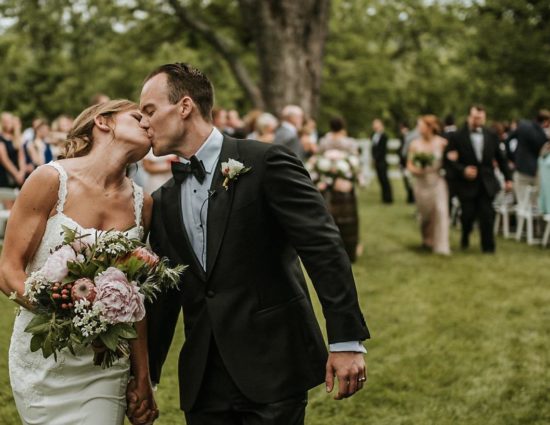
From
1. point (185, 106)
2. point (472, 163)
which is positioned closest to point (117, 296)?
point (185, 106)

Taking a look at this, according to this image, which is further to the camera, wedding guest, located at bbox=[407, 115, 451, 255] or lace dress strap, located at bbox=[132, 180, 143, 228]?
wedding guest, located at bbox=[407, 115, 451, 255]

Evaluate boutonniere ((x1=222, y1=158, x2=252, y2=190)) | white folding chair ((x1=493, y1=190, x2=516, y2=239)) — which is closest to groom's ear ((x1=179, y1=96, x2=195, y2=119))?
boutonniere ((x1=222, y1=158, x2=252, y2=190))

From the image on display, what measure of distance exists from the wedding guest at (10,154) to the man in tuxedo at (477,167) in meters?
6.86

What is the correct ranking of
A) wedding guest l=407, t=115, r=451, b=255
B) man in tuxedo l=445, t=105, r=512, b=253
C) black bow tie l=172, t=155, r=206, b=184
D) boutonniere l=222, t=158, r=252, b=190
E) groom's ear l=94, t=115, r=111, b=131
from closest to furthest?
boutonniere l=222, t=158, r=252, b=190 → black bow tie l=172, t=155, r=206, b=184 → groom's ear l=94, t=115, r=111, b=131 → man in tuxedo l=445, t=105, r=512, b=253 → wedding guest l=407, t=115, r=451, b=255

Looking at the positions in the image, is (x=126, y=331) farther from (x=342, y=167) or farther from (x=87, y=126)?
(x=342, y=167)

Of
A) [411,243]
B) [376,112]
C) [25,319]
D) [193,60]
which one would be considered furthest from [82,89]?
[25,319]

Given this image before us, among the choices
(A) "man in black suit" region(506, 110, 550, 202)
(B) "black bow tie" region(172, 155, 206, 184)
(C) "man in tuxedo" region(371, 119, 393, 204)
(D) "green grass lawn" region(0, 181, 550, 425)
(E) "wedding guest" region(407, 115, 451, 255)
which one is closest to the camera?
(B) "black bow tie" region(172, 155, 206, 184)

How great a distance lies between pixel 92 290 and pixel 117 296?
10 centimetres

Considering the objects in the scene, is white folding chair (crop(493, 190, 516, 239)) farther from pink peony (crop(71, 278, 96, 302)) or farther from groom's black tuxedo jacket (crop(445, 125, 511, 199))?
pink peony (crop(71, 278, 96, 302))

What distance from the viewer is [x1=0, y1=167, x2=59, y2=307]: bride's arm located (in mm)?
3242

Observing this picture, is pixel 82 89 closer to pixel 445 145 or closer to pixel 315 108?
pixel 315 108

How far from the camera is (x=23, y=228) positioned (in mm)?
3248

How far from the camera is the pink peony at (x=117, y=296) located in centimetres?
292

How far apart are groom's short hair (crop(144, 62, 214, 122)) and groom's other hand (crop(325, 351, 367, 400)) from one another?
1.09 metres
